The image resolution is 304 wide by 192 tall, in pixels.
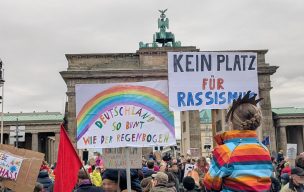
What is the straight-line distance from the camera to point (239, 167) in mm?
3879

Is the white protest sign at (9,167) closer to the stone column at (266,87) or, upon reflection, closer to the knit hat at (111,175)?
the knit hat at (111,175)

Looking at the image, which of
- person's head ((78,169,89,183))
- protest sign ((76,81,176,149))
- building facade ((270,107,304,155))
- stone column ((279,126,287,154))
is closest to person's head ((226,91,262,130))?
person's head ((78,169,89,183))

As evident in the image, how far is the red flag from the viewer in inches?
247

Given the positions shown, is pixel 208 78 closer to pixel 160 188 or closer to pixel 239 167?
pixel 160 188

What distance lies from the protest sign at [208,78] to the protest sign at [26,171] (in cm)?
279

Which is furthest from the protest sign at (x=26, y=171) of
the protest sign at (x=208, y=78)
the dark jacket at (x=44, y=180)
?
the protest sign at (x=208, y=78)

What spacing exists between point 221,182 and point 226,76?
504 cm

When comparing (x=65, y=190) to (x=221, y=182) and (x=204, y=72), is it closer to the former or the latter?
(x=221, y=182)

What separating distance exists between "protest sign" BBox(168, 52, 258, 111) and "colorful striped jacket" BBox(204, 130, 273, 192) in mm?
4528

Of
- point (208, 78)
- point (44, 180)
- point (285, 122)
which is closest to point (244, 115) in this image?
point (208, 78)

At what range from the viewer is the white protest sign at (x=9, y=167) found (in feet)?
30.3

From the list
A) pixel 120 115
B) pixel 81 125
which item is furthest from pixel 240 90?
pixel 81 125

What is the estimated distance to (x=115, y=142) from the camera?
8.09 m

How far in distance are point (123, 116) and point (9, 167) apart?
2.62m
